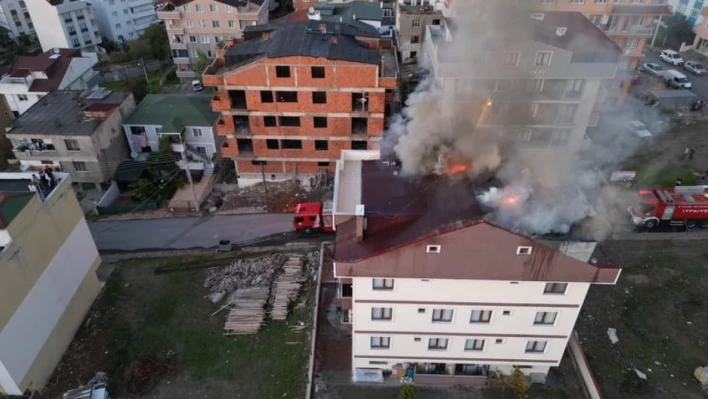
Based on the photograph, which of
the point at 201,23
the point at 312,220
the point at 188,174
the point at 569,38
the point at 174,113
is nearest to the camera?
the point at 312,220

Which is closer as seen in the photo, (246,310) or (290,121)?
(246,310)

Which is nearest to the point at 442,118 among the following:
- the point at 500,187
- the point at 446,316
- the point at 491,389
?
the point at 500,187

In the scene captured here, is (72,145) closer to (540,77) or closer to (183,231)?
(183,231)

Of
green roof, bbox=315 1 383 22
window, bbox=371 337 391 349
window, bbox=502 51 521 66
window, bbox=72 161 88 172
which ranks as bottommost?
window, bbox=72 161 88 172

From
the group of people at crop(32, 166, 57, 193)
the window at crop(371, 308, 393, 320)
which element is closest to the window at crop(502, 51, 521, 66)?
the window at crop(371, 308, 393, 320)

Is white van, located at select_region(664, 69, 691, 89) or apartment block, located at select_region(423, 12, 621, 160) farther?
white van, located at select_region(664, 69, 691, 89)

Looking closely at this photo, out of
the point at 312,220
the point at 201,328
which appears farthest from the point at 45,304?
the point at 312,220

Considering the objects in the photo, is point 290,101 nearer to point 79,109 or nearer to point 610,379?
point 79,109

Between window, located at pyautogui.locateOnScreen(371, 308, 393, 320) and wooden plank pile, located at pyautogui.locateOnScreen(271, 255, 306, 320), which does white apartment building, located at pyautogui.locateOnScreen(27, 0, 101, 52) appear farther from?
window, located at pyautogui.locateOnScreen(371, 308, 393, 320)
